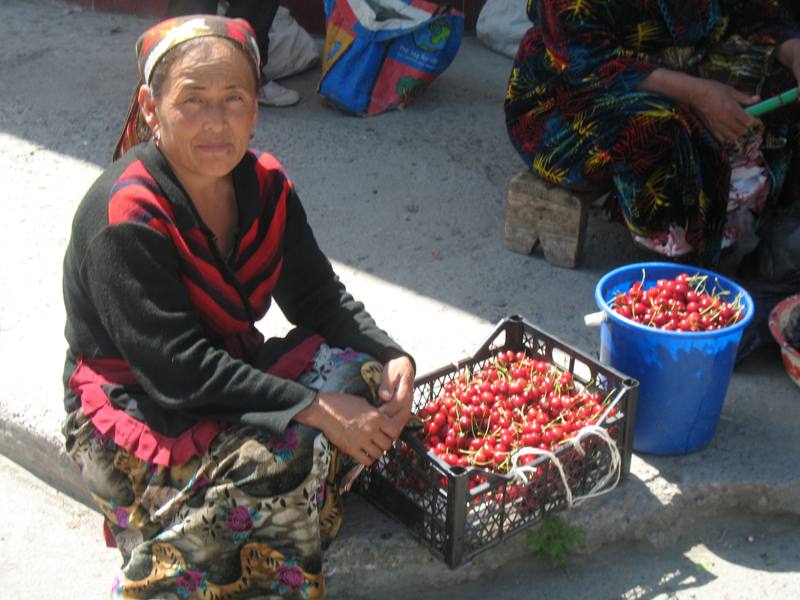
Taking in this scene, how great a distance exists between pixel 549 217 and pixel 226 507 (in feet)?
6.43

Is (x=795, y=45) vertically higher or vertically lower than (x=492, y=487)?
higher

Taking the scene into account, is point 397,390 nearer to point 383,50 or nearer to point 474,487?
point 474,487

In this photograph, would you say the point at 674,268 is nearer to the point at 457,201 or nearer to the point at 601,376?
the point at 601,376

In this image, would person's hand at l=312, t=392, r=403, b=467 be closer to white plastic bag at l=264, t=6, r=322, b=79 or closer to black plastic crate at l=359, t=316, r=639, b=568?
black plastic crate at l=359, t=316, r=639, b=568

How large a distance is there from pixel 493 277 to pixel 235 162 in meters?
1.65

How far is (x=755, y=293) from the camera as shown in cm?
341

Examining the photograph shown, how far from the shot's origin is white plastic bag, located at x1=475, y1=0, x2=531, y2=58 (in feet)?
19.3

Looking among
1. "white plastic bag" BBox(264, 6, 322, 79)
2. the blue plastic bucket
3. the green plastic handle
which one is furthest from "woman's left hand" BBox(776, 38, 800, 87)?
"white plastic bag" BBox(264, 6, 322, 79)

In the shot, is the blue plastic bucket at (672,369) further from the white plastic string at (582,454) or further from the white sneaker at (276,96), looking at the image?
the white sneaker at (276,96)

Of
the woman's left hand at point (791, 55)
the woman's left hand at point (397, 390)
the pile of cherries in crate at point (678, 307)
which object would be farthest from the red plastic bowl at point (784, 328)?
the woman's left hand at point (397, 390)

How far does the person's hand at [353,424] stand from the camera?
2186 mm

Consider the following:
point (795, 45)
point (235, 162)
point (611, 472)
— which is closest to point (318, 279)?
point (235, 162)

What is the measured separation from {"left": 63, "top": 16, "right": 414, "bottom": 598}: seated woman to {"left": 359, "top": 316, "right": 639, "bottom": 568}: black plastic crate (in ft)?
0.50

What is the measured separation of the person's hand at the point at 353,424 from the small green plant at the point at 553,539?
1.71 ft
